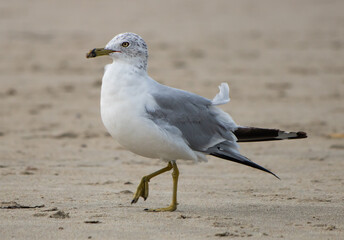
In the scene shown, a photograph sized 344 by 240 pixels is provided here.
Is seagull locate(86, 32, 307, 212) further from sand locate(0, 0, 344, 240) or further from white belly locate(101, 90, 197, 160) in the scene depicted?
sand locate(0, 0, 344, 240)

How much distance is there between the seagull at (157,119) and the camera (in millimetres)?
4172

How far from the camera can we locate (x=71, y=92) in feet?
31.0

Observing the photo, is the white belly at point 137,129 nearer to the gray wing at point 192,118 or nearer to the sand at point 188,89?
the gray wing at point 192,118

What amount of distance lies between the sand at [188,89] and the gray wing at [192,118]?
0.44 metres

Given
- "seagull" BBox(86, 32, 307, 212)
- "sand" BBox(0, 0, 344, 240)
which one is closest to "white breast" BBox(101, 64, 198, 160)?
"seagull" BBox(86, 32, 307, 212)

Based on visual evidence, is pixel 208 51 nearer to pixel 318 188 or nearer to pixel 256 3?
pixel 256 3

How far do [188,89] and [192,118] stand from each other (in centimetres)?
508

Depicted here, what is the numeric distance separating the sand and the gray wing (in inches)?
17.4

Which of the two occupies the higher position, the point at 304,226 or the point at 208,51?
the point at 208,51

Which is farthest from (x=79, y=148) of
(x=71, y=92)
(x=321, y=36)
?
(x=321, y=36)

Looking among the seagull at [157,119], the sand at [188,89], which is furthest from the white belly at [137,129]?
the sand at [188,89]

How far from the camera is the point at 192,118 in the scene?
4.43m

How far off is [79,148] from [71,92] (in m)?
2.97

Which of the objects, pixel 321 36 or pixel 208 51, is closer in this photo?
pixel 208 51
